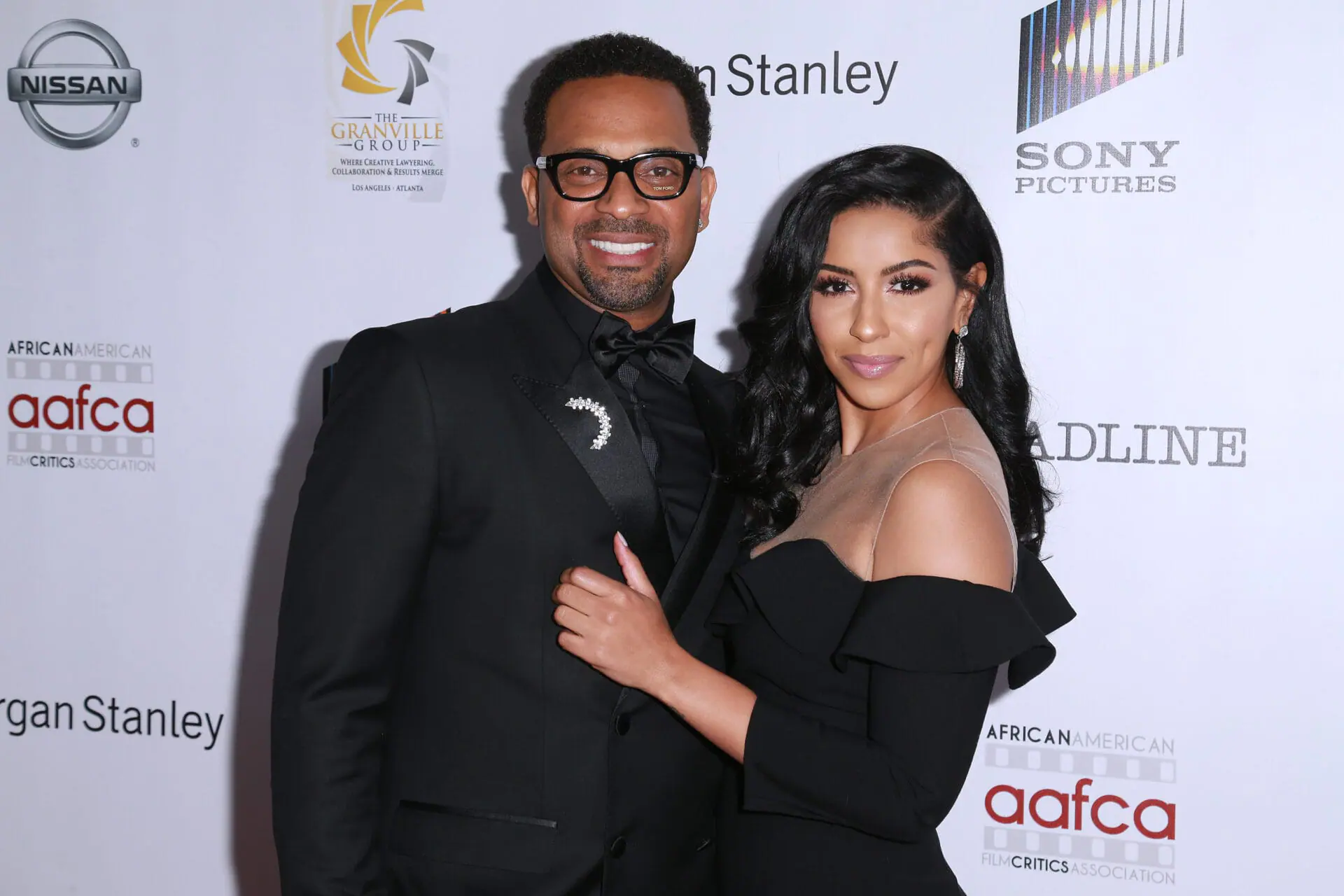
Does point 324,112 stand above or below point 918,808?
above

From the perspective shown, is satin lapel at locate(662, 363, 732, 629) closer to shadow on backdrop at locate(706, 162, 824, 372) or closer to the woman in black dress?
the woman in black dress

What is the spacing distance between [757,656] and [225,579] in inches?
81.7

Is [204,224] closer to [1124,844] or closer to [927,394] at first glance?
[927,394]

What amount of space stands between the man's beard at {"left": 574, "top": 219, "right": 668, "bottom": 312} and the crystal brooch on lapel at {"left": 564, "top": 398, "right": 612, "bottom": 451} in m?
0.23

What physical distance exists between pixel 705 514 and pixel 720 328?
1280mm

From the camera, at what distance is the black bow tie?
191cm

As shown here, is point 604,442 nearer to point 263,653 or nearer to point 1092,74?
point 1092,74

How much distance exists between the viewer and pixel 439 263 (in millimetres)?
3258

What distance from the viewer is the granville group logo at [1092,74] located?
2871 millimetres

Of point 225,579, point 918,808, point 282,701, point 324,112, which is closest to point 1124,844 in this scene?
point 918,808

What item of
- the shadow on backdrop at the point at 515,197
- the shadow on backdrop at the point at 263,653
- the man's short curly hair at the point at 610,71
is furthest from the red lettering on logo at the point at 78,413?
the man's short curly hair at the point at 610,71

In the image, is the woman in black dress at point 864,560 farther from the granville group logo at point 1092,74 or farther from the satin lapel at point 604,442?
the granville group logo at point 1092,74

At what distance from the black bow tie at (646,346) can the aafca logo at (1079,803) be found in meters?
1.65

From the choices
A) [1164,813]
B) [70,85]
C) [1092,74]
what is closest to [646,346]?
[1092,74]
